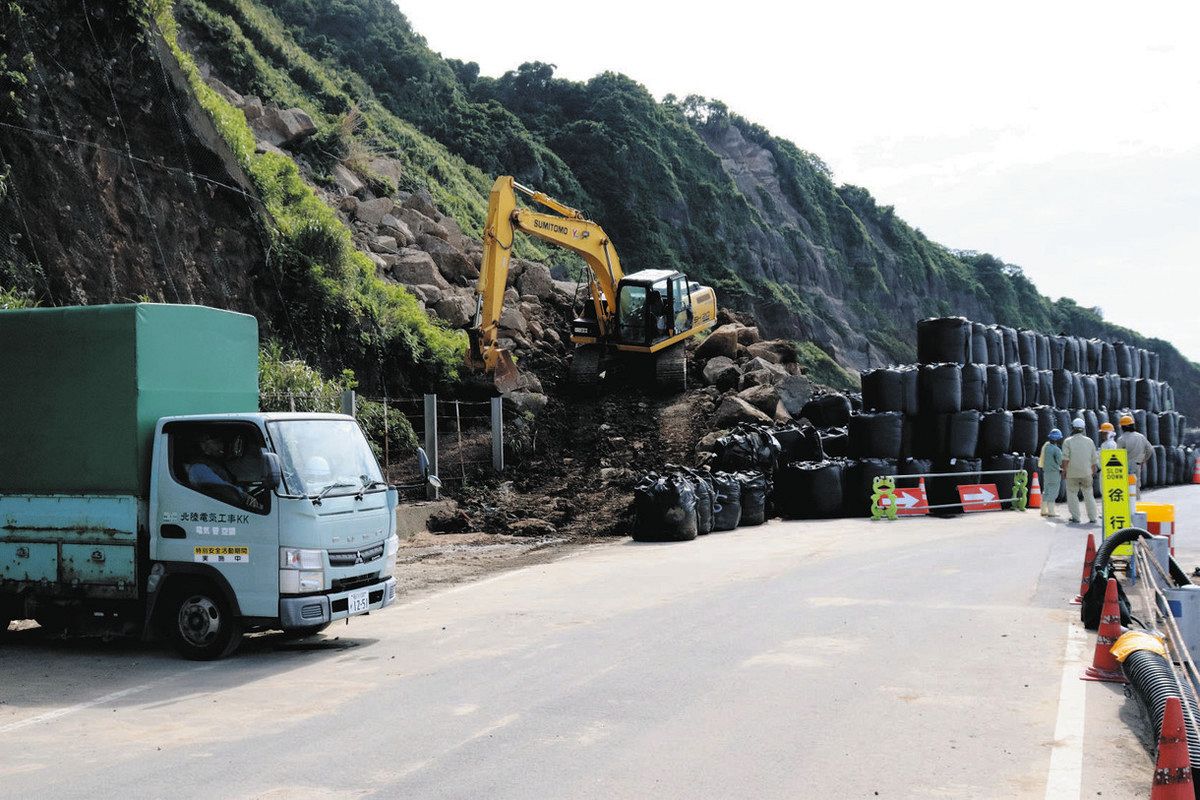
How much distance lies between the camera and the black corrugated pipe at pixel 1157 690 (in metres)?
5.05

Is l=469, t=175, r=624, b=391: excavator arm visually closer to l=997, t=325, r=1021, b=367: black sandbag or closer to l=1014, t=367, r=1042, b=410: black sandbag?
l=997, t=325, r=1021, b=367: black sandbag

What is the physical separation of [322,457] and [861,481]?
47.2 ft

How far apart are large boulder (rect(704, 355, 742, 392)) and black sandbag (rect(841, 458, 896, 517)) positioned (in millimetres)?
6696

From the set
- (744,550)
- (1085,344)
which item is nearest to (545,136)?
(1085,344)

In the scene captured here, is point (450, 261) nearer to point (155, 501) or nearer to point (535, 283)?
point (535, 283)

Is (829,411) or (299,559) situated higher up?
(829,411)

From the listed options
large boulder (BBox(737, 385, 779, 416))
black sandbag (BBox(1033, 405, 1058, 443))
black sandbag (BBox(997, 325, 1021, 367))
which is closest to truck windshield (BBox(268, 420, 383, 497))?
large boulder (BBox(737, 385, 779, 416))

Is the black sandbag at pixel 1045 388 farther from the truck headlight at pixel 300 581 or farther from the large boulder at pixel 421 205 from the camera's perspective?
the truck headlight at pixel 300 581

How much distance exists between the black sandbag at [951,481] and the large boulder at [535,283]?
15.0 m

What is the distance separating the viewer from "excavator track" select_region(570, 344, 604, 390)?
A: 93.5ft

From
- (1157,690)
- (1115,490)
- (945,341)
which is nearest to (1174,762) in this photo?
(1157,690)

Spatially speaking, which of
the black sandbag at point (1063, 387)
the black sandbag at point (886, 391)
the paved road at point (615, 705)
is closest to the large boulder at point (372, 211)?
the black sandbag at point (886, 391)

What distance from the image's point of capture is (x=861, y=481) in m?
21.3

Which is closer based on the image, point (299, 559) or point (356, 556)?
point (299, 559)
